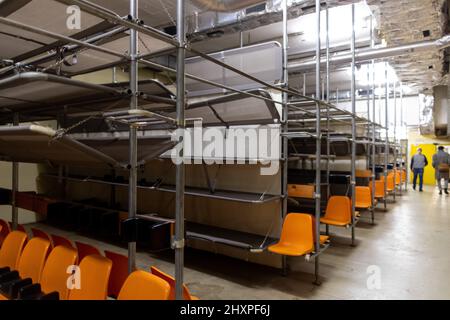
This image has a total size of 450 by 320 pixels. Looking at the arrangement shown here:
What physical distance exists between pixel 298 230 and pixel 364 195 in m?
2.67

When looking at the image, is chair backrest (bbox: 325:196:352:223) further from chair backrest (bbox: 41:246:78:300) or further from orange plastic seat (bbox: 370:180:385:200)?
chair backrest (bbox: 41:246:78:300)

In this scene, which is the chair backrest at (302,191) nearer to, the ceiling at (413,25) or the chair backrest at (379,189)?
the ceiling at (413,25)

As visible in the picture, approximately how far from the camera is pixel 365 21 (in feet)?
15.4

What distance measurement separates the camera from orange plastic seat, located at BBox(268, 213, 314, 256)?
111 inches

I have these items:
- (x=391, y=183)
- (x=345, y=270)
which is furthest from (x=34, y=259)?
(x=391, y=183)

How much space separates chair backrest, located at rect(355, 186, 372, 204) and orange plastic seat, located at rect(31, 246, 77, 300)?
4614 millimetres

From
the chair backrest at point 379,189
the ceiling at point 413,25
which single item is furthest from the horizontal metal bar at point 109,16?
the chair backrest at point 379,189

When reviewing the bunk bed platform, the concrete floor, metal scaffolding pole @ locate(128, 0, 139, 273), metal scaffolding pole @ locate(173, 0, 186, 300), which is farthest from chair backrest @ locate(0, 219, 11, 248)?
metal scaffolding pole @ locate(173, 0, 186, 300)

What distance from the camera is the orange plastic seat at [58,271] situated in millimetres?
1927

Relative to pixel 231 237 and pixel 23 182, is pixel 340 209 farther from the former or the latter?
pixel 23 182

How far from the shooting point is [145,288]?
151cm

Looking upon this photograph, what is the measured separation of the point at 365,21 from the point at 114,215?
4769 millimetres
